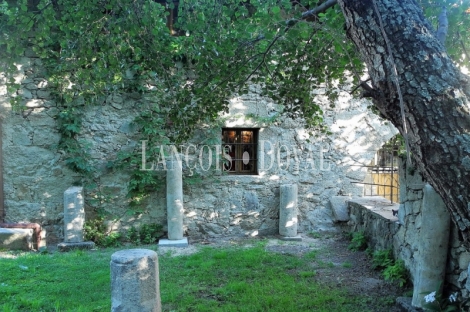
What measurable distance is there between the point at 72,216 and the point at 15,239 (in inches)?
31.8

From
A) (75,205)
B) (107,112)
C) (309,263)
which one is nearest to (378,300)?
(309,263)

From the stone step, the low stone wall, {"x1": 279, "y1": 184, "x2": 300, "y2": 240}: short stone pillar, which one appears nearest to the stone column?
the low stone wall

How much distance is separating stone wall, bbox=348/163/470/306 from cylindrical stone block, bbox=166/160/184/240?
9.30 ft

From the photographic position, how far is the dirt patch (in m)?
3.65

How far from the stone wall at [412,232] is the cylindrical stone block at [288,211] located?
956 mm

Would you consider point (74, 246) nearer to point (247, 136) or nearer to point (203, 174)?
point (203, 174)

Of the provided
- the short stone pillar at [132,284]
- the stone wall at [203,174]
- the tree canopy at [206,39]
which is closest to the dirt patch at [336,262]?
the stone wall at [203,174]

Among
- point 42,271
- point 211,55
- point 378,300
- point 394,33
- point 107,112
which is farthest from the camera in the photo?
point 107,112

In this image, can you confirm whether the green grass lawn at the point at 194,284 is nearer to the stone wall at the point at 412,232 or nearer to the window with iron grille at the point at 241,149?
the stone wall at the point at 412,232

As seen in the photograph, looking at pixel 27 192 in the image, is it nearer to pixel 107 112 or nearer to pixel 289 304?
pixel 107 112

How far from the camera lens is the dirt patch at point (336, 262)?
365 centimetres

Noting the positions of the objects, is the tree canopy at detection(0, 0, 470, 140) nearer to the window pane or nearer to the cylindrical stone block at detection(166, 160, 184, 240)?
the cylindrical stone block at detection(166, 160, 184, 240)

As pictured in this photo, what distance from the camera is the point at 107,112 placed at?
242 inches

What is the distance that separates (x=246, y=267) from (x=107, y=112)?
3440 millimetres
